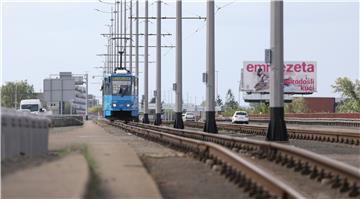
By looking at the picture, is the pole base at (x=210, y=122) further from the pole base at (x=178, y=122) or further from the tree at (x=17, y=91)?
the tree at (x=17, y=91)

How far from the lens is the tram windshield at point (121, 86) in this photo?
2598 inches

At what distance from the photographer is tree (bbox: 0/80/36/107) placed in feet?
416

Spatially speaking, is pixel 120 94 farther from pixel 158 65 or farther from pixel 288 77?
pixel 288 77

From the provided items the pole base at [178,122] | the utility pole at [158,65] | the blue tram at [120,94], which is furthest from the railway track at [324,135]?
the blue tram at [120,94]

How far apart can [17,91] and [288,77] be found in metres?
48.9

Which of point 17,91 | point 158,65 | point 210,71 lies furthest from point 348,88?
point 210,71

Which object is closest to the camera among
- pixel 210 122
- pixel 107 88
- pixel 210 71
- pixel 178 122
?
pixel 210 122

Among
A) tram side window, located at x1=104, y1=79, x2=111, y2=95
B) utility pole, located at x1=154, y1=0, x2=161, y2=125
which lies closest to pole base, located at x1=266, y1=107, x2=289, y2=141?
utility pole, located at x1=154, y1=0, x2=161, y2=125

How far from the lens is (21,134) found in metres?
17.2

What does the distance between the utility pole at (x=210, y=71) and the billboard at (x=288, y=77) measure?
79992 mm

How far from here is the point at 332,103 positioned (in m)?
182

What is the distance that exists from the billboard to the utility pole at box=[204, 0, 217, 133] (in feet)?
262

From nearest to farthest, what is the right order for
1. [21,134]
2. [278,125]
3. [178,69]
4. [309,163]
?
[309,163], [21,134], [278,125], [178,69]

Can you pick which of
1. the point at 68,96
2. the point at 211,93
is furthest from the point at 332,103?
the point at 211,93
